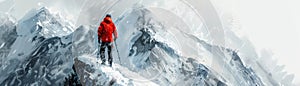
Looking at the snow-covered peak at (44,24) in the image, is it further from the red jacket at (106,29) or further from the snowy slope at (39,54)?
the red jacket at (106,29)

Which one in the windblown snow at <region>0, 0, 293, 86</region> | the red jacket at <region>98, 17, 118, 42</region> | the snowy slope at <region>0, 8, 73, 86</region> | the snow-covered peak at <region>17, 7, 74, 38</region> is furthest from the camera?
the snow-covered peak at <region>17, 7, 74, 38</region>

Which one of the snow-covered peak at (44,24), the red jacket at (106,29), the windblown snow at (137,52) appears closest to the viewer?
the red jacket at (106,29)

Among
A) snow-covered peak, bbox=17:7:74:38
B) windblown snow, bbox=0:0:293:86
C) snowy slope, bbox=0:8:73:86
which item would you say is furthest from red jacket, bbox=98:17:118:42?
snow-covered peak, bbox=17:7:74:38

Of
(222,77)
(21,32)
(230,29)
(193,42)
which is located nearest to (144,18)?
(193,42)

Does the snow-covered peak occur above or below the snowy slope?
above

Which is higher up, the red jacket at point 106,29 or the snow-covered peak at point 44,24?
the snow-covered peak at point 44,24

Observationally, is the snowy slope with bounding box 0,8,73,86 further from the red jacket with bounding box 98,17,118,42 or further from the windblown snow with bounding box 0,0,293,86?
the red jacket with bounding box 98,17,118,42

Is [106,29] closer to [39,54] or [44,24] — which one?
[39,54]

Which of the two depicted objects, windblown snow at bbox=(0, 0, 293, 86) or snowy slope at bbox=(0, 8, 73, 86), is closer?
windblown snow at bbox=(0, 0, 293, 86)

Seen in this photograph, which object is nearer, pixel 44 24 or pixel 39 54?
pixel 39 54

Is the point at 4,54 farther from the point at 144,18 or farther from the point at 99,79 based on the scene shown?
the point at 99,79

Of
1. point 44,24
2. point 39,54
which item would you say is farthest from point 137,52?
point 44,24

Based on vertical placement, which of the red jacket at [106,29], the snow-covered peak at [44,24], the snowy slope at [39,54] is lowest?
the red jacket at [106,29]

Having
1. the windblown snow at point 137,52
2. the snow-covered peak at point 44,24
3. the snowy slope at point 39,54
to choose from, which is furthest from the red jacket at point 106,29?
the snow-covered peak at point 44,24
